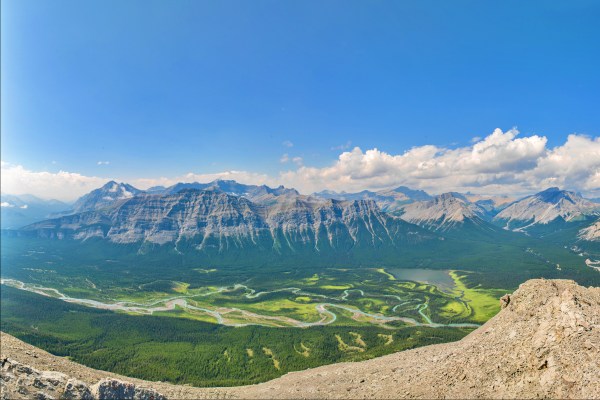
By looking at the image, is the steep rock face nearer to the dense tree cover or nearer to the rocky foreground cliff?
the rocky foreground cliff

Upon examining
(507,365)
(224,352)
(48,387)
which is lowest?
(224,352)

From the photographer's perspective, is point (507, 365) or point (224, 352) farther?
point (224, 352)

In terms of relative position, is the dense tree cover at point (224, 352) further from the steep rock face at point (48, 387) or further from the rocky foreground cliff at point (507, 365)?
the steep rock face at point (48, 387)

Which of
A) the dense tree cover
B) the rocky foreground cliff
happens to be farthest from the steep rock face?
the dense tree cover

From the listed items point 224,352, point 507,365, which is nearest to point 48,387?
point 507,365

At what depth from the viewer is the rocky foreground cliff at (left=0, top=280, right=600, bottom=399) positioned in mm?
55156

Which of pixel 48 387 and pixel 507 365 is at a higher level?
pixel 507 365

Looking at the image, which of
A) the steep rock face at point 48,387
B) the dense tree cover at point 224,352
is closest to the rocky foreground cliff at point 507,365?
the steep rock face at point 48,387

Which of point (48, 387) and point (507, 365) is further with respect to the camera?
point (507, 365)

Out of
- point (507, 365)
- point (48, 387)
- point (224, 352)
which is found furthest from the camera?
point (224, 352)

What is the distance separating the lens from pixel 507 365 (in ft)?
206

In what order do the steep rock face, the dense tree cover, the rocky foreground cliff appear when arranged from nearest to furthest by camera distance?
1. the steep rock face
2. the rocky foreground cliff
3. the dense tree cover

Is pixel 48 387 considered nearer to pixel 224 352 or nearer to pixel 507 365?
pixel 507 365

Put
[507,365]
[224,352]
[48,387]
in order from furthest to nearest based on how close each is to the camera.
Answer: [224,352] < [507,365] < [48,387]
